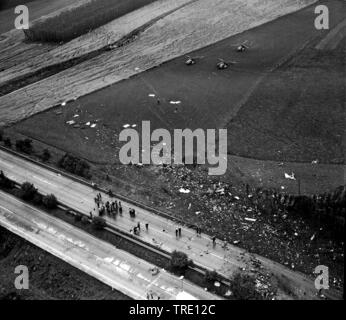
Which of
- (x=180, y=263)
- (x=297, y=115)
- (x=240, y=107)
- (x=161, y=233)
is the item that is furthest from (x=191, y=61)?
(x=180, y=263)

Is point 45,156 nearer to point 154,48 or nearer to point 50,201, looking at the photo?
point 50,201

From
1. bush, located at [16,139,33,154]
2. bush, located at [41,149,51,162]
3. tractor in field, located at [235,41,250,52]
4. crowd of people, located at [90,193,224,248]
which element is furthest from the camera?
tractor in field, located at [235,41,250,52]

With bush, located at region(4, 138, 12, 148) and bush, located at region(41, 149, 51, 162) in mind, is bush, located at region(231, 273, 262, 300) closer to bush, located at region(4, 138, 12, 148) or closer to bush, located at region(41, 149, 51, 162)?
bush, located at region(41, 149, 51, 162)

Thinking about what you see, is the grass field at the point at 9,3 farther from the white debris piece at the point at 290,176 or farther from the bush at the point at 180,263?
the bush at the point at 180,263

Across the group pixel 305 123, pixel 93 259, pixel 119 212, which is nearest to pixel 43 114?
pixel 119 212

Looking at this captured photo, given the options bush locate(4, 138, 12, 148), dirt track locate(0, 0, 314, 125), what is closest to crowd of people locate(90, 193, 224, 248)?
bush locate(4, 138, 12, 148)
